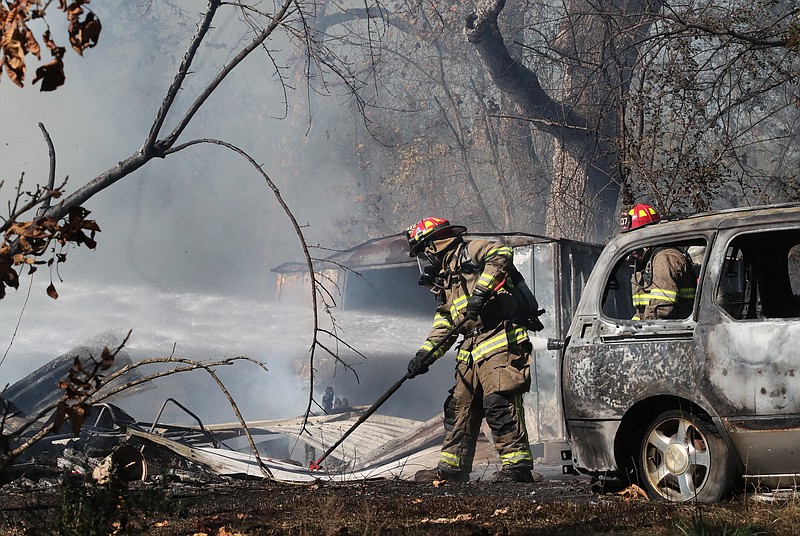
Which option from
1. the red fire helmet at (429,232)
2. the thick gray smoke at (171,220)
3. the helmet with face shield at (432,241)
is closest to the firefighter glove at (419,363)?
the helmet with face shield at (432,241)

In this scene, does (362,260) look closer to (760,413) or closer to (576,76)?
(576,76)

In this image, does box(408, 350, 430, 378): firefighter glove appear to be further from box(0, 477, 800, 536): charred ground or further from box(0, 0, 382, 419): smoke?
box(0, 0, 382, 419): smoke

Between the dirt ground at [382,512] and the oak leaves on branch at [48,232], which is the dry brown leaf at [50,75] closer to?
the oak leaves on branch at [48,232]

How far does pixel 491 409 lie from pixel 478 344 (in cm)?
51

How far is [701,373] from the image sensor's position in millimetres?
4824

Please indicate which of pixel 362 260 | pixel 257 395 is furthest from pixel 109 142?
pixel 362 260

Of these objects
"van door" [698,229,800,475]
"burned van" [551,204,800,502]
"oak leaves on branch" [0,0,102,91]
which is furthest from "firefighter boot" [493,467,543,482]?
"oak leaves on branch" [0,0,102,91]

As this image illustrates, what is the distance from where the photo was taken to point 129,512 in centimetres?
355

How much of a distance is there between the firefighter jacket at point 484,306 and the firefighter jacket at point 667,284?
107 centimetres

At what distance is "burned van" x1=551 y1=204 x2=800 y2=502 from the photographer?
4.59 metres

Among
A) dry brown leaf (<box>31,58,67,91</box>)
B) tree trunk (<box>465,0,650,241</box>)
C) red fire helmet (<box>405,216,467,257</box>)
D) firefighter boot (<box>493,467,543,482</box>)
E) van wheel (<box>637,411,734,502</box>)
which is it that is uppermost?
tree trunk (<box>465,0,650,241</box>)

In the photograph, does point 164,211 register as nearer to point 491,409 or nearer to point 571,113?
point 571,113

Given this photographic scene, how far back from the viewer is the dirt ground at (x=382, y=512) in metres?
3.73

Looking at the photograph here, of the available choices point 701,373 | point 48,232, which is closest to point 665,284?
point 701,373
